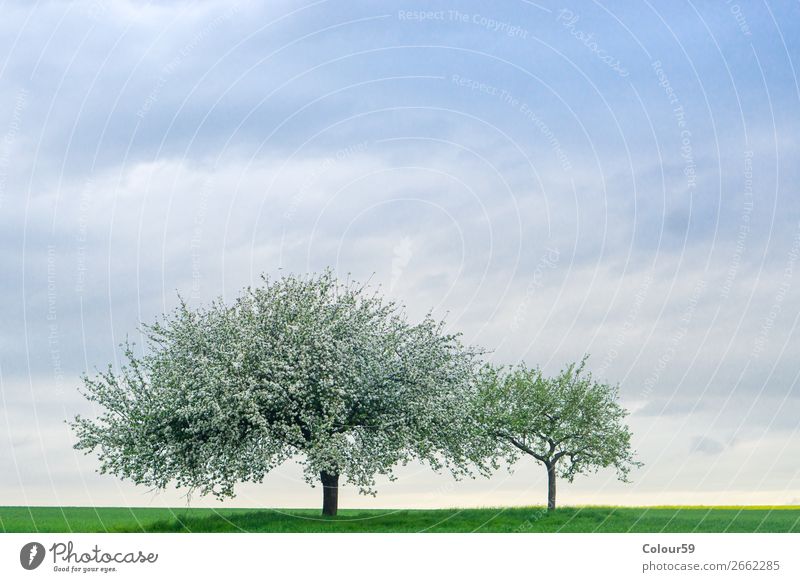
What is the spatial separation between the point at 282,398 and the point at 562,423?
20068mm

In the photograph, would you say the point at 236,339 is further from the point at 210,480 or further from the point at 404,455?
the point at 404,455

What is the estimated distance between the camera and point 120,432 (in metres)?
40.4

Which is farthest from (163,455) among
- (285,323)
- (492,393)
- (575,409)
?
(575,409)

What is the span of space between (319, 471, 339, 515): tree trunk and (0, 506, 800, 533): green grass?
28.8 inches
